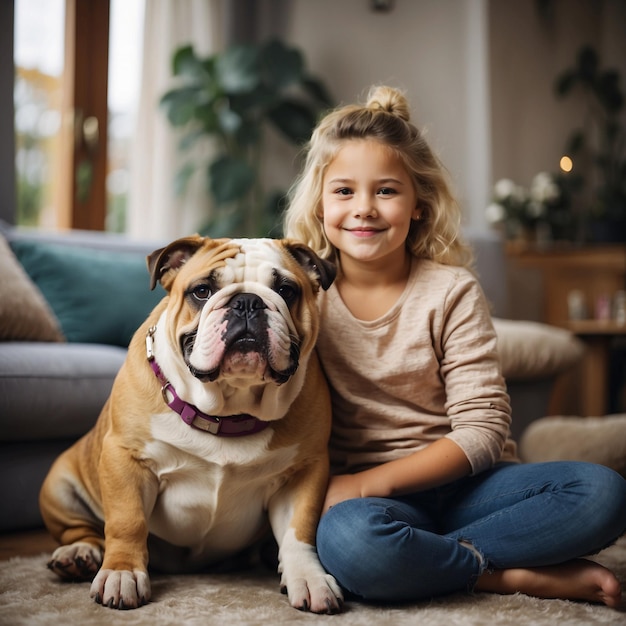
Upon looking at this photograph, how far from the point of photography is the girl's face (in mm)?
1729

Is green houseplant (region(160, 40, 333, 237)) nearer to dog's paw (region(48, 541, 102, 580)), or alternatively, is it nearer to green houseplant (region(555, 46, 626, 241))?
green houseplant (region(555, 46, 626, 241))

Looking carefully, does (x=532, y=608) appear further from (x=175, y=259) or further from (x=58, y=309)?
(x=58, y=309)

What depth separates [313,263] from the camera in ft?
5.28

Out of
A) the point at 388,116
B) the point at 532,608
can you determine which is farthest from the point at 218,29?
the point at 532,608

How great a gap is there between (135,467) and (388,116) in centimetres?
95

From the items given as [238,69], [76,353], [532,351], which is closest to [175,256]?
[76,353]

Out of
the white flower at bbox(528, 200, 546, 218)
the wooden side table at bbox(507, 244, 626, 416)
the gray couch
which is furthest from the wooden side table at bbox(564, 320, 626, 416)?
the gray couch

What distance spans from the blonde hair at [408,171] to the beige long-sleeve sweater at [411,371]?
0.13 m

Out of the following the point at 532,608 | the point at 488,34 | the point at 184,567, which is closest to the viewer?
the point at 532,608

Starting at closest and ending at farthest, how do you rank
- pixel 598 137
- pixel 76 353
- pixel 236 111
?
pixel 76 353 → pixel 236 111 → pixel 598 137

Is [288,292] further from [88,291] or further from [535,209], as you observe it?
[535,209]


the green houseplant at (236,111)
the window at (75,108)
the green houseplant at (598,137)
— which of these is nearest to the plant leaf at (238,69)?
the green houseplant at (236,111)

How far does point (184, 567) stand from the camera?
168 cm

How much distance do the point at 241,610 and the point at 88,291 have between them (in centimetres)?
164
